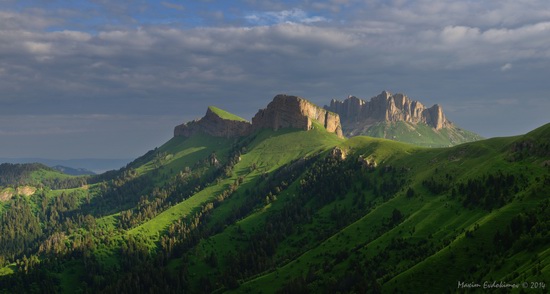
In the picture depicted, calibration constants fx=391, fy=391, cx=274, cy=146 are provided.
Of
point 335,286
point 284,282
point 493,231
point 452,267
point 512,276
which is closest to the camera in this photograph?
point 512,276

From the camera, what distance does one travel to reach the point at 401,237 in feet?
574

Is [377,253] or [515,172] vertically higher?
[515,172]

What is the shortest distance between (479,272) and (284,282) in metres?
93.2

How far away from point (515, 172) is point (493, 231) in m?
54.0

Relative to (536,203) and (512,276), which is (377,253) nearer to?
(536,203)

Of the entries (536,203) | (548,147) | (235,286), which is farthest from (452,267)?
(235,286)

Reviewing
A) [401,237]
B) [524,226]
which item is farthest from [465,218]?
[524,226]

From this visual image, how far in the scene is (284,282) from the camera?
612ft

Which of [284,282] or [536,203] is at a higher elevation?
[536,203]

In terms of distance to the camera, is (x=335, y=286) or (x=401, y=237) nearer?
(x=335, y=286)

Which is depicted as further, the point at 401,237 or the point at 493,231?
the point at 401,237

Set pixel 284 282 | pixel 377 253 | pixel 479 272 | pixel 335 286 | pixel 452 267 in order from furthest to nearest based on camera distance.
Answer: pixel 284 282 < pixel 377 253 < pixel 335 286 < pixel 452 267 < pixel 479 272

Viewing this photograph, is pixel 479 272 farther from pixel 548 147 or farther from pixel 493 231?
pixel 548 147

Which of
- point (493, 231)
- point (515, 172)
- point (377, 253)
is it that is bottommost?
point (377, 253)
